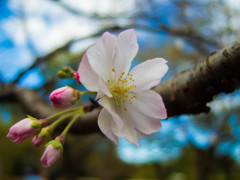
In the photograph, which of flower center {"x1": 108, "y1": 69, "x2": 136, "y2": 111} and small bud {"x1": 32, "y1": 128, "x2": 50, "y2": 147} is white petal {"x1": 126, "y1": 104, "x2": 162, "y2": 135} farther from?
small bud {"x1": 32, "y1": 128, "x2": 50, "y2": 147}

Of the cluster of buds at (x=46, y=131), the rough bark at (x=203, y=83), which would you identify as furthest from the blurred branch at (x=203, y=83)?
the cluster of buds at (x=46, y=131)

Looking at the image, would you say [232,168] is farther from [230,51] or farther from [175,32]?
[230,51]

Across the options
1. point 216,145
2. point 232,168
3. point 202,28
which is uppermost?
point 202,28

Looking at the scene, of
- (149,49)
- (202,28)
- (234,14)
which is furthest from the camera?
(149,49)

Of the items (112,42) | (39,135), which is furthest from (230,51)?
(39,135)

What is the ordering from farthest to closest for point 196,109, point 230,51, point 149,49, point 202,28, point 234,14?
point 149,49, point 202,28, point 234,14, point 196,109, point 230,51

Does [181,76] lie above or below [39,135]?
above

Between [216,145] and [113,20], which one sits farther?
[216,145]
